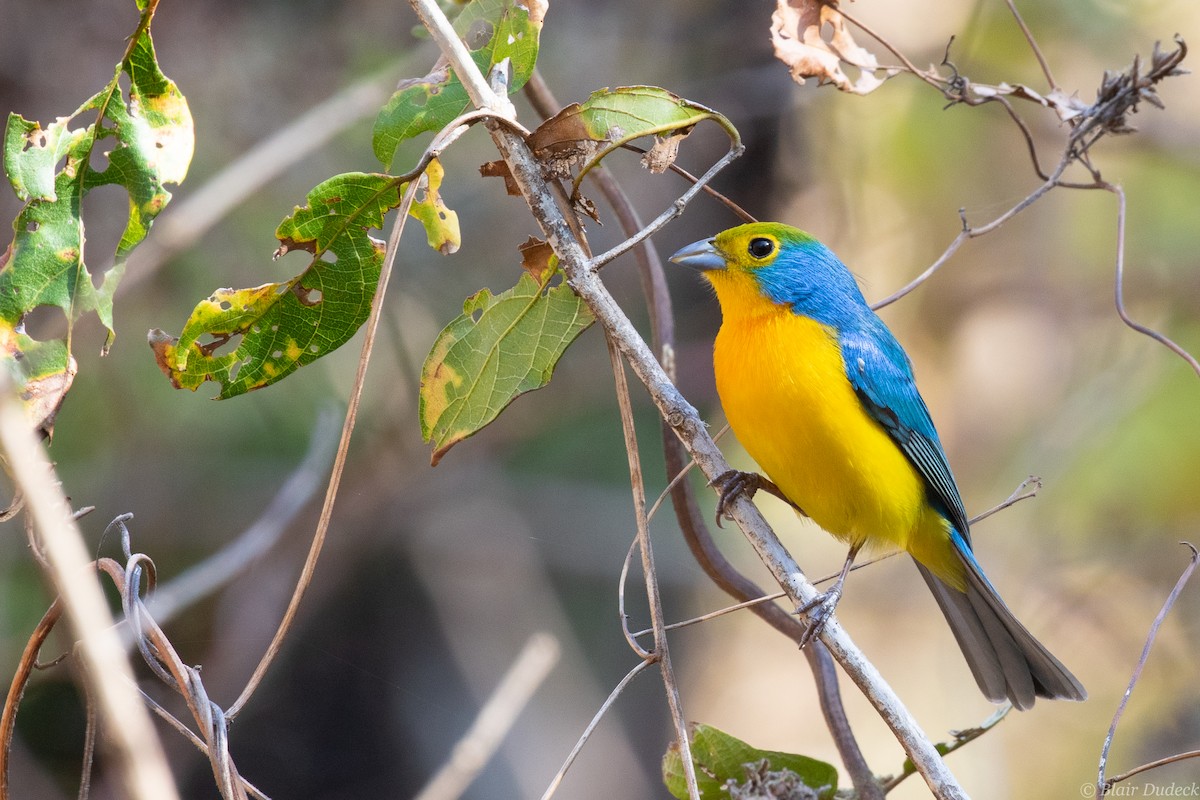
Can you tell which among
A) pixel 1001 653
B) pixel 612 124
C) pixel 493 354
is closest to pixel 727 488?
pixel 493 354

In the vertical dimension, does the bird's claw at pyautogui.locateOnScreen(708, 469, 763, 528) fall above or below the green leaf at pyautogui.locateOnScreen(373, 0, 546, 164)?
below

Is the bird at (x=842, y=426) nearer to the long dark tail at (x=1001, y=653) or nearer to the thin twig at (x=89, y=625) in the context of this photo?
the long dark tail at (x=1001, y=653)

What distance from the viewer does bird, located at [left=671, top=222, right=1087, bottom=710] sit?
3.07m

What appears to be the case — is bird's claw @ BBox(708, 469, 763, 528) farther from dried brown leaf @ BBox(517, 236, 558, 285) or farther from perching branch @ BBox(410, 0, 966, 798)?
dried brown leaf @ BBox(517, 236, 558, 285)

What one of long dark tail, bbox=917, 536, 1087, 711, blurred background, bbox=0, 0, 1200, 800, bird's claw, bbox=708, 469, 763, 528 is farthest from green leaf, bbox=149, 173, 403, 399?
blurred background, bbox=0, 0, 1200, 800

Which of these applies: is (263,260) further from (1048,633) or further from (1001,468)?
(1048,633)

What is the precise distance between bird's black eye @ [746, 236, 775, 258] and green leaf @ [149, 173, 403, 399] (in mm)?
1584

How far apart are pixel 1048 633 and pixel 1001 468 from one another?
1041 mm

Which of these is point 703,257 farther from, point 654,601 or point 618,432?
point 618,432

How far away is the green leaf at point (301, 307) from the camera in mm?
2062

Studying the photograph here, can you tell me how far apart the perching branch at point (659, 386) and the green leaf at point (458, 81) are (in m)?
0.17

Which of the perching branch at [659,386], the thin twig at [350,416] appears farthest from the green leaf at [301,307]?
the perching branch at [659,386]

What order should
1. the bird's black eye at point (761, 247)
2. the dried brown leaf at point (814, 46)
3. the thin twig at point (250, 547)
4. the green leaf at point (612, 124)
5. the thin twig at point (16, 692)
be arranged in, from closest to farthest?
the thin twig at point (16, 692) < the green leaf at point (612, 124) < the dried brown leaf at point (814, 46) < the bird's black eye at point (761, 247) < the thin twig at point (250, 547)

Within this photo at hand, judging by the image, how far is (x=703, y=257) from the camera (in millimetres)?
3459
